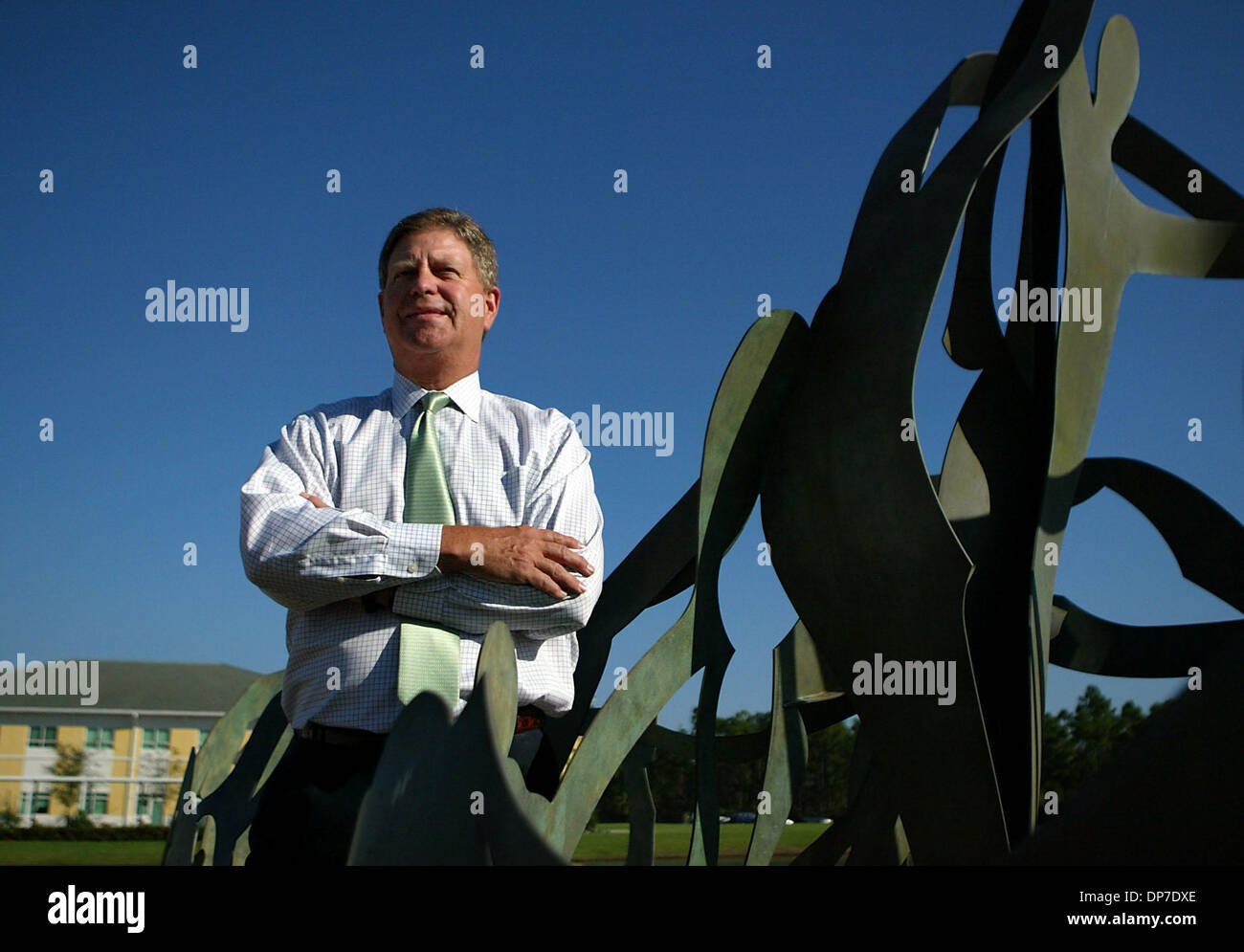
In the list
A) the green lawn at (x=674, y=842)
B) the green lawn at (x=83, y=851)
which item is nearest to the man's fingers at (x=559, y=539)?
the green lawn at (x=674, y=842)

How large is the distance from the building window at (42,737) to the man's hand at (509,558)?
178ft

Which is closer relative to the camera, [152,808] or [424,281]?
[424,281]

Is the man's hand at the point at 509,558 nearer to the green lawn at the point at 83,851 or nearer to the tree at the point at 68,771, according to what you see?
the green lawn at the point at 83,851

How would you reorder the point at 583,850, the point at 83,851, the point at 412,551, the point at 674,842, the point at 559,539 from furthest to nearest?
the point at 674,842 → the point at 583,850 → the point at 83,851 → the point at 559,539 → the point at 412,551

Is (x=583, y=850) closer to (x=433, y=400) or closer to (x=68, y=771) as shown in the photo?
(x=68, y=771)

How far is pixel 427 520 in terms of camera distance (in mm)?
3344

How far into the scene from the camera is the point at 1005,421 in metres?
4.98

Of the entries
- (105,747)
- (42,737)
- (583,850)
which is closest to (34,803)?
(42,737)

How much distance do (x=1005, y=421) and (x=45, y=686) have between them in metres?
5.62

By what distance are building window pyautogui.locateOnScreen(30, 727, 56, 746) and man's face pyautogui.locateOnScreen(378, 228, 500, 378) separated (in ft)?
178

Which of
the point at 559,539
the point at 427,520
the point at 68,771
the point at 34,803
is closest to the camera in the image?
the point at 559,539

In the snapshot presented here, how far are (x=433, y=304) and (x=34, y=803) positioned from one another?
166ft

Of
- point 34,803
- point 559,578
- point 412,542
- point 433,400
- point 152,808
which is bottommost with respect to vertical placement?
point 152,808
